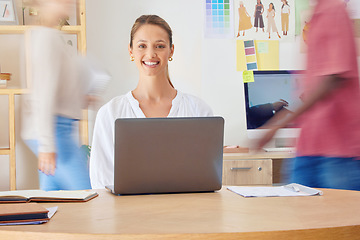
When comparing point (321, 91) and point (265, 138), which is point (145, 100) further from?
point (321, 91)

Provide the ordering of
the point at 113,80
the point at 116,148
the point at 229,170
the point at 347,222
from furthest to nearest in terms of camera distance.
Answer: the point at 113,80, the point at 229,170, the point at 116,148, the point at 347,222

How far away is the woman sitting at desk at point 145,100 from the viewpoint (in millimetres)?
2357

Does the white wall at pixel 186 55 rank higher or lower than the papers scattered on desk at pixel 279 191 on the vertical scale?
higher

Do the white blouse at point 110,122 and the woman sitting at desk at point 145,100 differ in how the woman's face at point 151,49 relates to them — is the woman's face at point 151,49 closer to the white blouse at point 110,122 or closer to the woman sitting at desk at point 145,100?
the woman sitting at desk at point 145,100

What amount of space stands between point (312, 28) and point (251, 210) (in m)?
0.70

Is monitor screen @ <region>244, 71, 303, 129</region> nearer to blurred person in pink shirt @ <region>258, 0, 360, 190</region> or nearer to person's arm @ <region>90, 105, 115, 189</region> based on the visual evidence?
person's arm @ <region>90, 105, 115, 189</region>

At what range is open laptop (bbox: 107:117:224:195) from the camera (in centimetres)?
153

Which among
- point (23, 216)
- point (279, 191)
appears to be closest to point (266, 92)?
point (279, 191)

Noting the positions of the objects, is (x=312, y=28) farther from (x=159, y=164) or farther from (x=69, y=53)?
(x=69, y=53)

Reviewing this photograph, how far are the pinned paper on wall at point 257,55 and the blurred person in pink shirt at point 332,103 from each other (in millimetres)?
2162

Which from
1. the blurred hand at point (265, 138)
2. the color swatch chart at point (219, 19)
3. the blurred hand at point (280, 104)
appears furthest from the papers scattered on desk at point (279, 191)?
the color swatch chart at point (219, 19)

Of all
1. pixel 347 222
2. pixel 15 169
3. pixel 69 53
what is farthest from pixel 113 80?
pixel 347 222

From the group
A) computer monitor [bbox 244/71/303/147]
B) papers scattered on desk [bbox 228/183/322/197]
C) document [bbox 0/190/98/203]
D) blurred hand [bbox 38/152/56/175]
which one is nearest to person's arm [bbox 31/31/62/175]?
blurred hand [bbox 38/152/56/175]

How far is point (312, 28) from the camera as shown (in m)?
1.68
